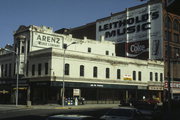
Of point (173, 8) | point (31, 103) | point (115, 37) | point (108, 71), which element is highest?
point (115, 37)

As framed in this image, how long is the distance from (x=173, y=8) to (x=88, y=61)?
28562 mm

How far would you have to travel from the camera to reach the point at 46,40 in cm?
5188

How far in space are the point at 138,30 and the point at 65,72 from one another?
110ft

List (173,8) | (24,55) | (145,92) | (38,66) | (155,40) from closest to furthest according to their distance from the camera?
(173,8) < (38,66) < (24,55) < (145,92) < (155,40)

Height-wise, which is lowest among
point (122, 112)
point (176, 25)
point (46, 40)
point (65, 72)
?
point (122, 112)

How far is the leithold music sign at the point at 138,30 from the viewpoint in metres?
68.0

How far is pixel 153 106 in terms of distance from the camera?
875 inches

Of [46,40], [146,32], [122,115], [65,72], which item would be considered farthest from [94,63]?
[122,115]

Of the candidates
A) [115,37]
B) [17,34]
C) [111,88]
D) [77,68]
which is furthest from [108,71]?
[115,37]

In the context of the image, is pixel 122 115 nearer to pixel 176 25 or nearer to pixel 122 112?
pixel 122 112

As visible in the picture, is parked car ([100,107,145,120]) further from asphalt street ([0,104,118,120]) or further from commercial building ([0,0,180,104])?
commercial building ([0,0,180,104])

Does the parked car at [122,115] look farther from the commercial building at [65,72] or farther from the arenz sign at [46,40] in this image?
the arenz sign at [46,40]

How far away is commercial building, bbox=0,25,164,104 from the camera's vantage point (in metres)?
45.1

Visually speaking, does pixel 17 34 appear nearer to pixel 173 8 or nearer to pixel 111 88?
pixel 111 88
